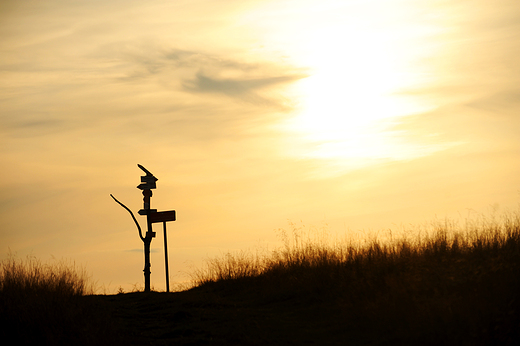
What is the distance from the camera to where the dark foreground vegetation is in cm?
695

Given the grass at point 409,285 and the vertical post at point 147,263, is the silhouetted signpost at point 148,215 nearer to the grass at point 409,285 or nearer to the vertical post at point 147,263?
the vertical post at point 147,263

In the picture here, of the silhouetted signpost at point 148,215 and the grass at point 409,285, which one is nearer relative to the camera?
the grass at point 409,285

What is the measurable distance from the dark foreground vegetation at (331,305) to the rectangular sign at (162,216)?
15.2 ft

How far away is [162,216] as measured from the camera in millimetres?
18156

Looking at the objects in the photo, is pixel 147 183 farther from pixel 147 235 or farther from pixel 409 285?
pixel 409 285

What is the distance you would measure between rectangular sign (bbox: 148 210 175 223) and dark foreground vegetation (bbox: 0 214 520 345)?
4628 millimetres

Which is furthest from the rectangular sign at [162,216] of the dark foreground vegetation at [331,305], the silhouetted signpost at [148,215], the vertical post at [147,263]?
the dark foreground vegetation at [331,305]

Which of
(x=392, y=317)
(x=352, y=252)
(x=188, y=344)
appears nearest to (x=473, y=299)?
(x=392, y=317)

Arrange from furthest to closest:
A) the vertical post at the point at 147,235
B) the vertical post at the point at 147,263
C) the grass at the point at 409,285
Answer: the vertical post at the point at 147,235, the vertical post at the point at 147,263, the grass at the point at 409,285

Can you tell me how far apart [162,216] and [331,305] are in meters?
10.1

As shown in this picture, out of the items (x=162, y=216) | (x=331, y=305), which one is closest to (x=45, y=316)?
(x=331, y=305)

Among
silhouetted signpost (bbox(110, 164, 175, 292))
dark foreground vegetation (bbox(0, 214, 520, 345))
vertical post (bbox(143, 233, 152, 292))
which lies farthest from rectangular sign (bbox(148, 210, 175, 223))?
dark foreground vegetation (bbox(0, 214, 520, 345))

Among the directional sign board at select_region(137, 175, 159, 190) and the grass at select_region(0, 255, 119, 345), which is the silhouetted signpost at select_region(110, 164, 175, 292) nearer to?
the directional sign board at select_region(137, 175, 159, 190)

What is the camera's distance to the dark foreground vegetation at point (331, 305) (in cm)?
695
